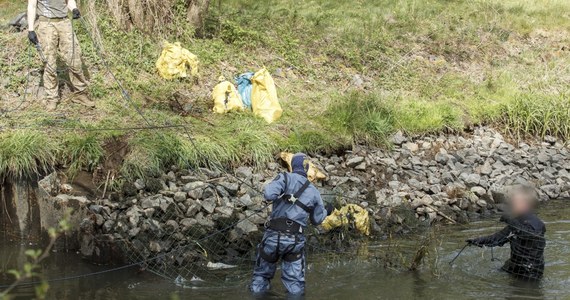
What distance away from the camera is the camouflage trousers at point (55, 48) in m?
10.6

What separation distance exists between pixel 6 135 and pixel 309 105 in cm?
495

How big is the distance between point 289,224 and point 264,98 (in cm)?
477

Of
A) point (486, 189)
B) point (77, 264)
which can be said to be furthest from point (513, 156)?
point (77, 264)

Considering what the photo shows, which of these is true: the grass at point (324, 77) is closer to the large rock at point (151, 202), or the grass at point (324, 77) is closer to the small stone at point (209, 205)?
the large rock at point (151, 202)

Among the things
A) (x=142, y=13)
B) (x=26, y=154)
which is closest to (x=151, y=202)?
(x=26, y=154)

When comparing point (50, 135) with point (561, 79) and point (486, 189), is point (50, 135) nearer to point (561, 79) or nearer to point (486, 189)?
point (486, 189)

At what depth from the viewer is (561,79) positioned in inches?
598

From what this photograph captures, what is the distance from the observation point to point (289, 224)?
7.21 meters

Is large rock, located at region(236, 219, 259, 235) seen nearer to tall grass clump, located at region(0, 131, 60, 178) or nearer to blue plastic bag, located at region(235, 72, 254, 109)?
tall grass clump, located at region(0, 131, 60, 178)

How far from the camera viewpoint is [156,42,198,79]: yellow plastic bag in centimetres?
1232

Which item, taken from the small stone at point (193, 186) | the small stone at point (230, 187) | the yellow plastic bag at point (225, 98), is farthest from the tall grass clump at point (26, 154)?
the yellow plastic bag at point (225, 98)

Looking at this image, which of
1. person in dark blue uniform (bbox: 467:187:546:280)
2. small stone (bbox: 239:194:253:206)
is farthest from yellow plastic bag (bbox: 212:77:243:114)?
person in dark blue uniform (bbox: 467:187:546:280)

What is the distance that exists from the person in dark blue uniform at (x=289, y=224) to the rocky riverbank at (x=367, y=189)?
1.63 metres

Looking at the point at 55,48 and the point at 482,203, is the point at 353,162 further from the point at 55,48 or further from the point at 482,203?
the point at 55,48
